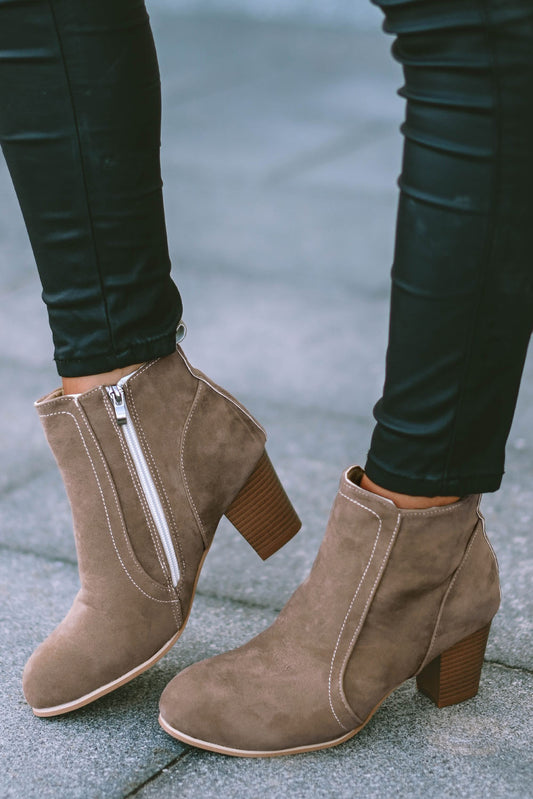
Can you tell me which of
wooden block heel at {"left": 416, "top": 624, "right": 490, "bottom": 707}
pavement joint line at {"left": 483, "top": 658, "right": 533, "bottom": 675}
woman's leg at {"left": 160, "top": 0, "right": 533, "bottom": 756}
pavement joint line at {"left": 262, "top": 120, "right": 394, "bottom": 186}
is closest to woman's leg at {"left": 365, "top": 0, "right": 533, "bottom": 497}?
woman's leg at {"left": 160, "top": 0, "right": 533, "bottom": 756}

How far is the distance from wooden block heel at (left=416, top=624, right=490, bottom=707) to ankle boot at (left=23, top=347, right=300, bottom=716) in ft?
1.01

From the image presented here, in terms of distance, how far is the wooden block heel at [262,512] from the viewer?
4.25 feet

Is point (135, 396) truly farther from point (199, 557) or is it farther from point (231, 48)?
point (231, 48)

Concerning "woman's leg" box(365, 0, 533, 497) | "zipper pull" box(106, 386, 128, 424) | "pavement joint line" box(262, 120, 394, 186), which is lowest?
"pavement joint line" box(262, 120, 394, 186)

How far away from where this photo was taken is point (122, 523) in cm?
118

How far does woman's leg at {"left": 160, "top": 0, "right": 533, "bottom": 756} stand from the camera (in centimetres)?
93

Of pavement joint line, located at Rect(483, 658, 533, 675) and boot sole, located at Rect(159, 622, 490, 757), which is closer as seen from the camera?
boot sole, located at Rect(159, 622, 490, 757)

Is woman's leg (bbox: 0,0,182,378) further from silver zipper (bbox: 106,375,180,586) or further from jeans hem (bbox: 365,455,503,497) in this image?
jeans hem (bbox: 365,455,503,497)

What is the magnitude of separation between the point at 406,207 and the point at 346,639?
0.48 m

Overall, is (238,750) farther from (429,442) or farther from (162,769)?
(429,442)

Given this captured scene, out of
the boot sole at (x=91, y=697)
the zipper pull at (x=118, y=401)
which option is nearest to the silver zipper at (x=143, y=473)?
the zipper pull at (x=118, y=401)

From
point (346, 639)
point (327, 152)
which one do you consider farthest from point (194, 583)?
point (327, 152)

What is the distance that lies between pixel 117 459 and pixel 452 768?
1.68ft

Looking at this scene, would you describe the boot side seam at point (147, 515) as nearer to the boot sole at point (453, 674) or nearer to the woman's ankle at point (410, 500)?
the boot sole at point (453, 674)
